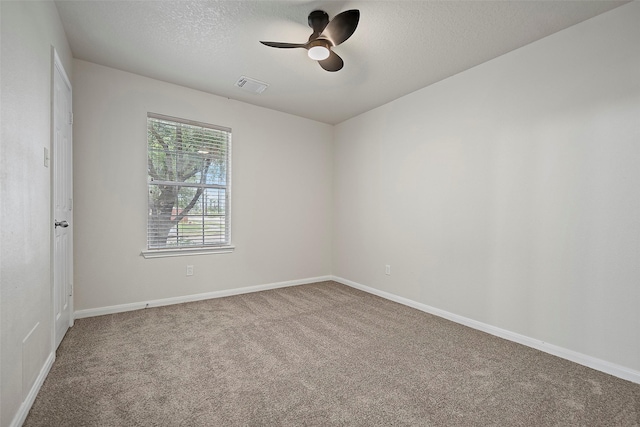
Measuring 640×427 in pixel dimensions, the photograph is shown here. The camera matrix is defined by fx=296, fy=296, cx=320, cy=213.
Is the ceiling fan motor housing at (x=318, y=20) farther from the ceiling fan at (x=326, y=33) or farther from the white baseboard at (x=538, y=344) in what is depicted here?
the white baseboard at (x=538, y=344)

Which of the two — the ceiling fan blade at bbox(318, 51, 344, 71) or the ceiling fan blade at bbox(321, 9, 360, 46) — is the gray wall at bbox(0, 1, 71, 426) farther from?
the ceiling fan blade at bbox(318, 51, 344, 71)

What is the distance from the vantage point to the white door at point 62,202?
2.28 meters

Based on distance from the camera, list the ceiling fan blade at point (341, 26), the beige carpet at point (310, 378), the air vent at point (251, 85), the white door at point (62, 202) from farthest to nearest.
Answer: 1. the air vent at point (251, 85)
2. the white door at point (62, 202)
3. the ceiling fan blade at point (341, 26)
4. the beige carpet at point (310, 378)

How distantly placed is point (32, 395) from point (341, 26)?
3.00 metres

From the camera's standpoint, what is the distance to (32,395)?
168cm

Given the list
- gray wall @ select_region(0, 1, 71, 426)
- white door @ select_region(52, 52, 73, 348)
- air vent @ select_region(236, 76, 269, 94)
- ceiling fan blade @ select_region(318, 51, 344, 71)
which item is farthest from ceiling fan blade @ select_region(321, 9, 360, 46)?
white door @ select_region(52, 52, 73, 348)

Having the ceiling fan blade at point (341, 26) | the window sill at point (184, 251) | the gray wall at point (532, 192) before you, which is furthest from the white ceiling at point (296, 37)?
the window sill at point (184, 251)

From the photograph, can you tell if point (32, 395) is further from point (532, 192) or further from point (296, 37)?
point (532, 192)

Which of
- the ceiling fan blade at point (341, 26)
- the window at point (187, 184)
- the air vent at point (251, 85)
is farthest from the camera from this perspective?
the window at point (187, 184)

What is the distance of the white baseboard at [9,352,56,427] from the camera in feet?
4.85

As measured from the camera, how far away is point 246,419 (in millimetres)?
1586

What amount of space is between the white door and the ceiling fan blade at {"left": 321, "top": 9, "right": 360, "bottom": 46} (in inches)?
79.3

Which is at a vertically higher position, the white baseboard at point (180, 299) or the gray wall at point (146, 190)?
the gray wall at point (146, 190)

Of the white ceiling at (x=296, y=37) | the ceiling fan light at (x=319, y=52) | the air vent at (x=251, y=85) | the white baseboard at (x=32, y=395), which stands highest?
the white ceiling at (x=296, y=37)
